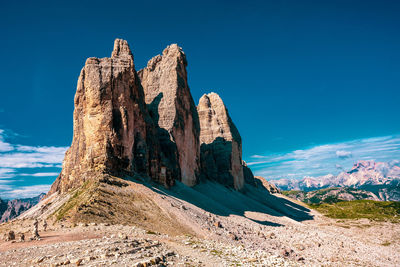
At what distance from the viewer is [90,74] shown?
1438 inches

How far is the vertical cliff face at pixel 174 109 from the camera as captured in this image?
5716 cm

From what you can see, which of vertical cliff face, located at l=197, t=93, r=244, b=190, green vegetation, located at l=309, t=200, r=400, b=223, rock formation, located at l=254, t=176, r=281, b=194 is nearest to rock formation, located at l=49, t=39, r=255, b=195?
vertical cliff face, located at l=197, t=93, r=244, b=190

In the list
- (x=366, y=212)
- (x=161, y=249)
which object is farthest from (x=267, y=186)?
(x=161, y=249)

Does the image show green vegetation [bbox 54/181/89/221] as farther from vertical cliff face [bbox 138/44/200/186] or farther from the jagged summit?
vertical cliff face [bbox 138/44/200/186]

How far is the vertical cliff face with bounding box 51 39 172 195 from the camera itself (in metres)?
33.5

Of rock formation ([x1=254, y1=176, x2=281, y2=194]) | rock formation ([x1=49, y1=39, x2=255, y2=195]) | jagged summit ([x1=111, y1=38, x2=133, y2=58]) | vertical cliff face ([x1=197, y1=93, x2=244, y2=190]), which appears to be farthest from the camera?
rock formation ([x1=254, y1=176, x2=281, y2=194])

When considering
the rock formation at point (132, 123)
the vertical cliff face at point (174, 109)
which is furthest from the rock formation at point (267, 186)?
the vertical cliff face at point (174, 109)

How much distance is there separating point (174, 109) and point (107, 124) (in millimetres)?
26580

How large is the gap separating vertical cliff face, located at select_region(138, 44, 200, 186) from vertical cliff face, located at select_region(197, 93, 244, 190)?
14155 mm

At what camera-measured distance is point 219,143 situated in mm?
89250

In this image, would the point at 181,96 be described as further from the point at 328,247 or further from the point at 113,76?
the point at 328,247

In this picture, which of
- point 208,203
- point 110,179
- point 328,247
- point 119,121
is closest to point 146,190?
point 110,179

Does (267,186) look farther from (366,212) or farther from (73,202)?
(73,202)

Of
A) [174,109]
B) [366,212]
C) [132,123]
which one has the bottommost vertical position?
[366,212]
